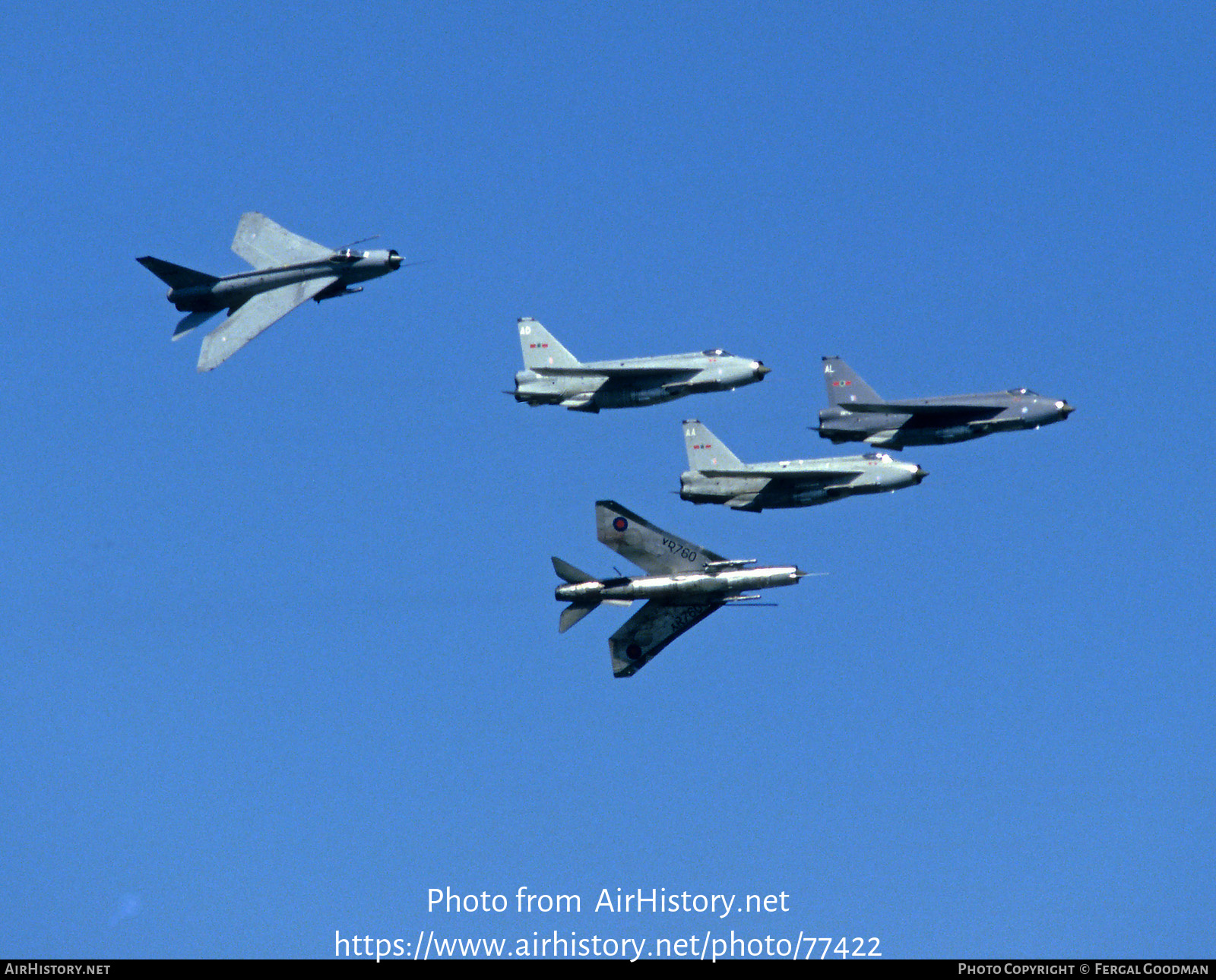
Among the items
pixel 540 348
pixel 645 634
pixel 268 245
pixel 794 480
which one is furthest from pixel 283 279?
pixel 794 480

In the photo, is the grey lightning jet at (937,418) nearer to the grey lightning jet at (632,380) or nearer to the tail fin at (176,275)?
the grey lightning jet at (632,380)

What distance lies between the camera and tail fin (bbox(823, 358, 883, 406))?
9044 cm

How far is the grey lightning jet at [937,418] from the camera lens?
3403 inches

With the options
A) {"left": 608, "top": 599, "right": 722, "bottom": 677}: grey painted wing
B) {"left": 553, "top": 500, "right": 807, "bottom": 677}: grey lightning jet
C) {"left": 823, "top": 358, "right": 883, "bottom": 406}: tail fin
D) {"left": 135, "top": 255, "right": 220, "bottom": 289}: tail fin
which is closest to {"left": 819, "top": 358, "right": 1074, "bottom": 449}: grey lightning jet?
{"left": 823, "top": 358, "right": 883, "bottom": 406}: tail fin

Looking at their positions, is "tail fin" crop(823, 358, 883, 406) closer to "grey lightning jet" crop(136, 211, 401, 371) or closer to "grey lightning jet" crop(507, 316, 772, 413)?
"grey lightning jet" crop(507, 316, 772, 413)

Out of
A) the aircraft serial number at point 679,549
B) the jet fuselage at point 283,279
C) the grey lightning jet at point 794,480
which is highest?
the jet fuselage at point 283,279

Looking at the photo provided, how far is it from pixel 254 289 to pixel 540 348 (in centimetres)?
1267

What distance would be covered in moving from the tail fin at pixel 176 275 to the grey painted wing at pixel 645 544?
759 inches

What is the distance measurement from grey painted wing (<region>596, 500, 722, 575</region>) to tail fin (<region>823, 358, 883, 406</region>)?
10560 mm

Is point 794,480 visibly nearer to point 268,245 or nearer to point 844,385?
point 844,385

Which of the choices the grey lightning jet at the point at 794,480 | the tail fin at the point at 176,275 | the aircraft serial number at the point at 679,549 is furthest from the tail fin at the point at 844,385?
the tail fin at the point at 176,275
